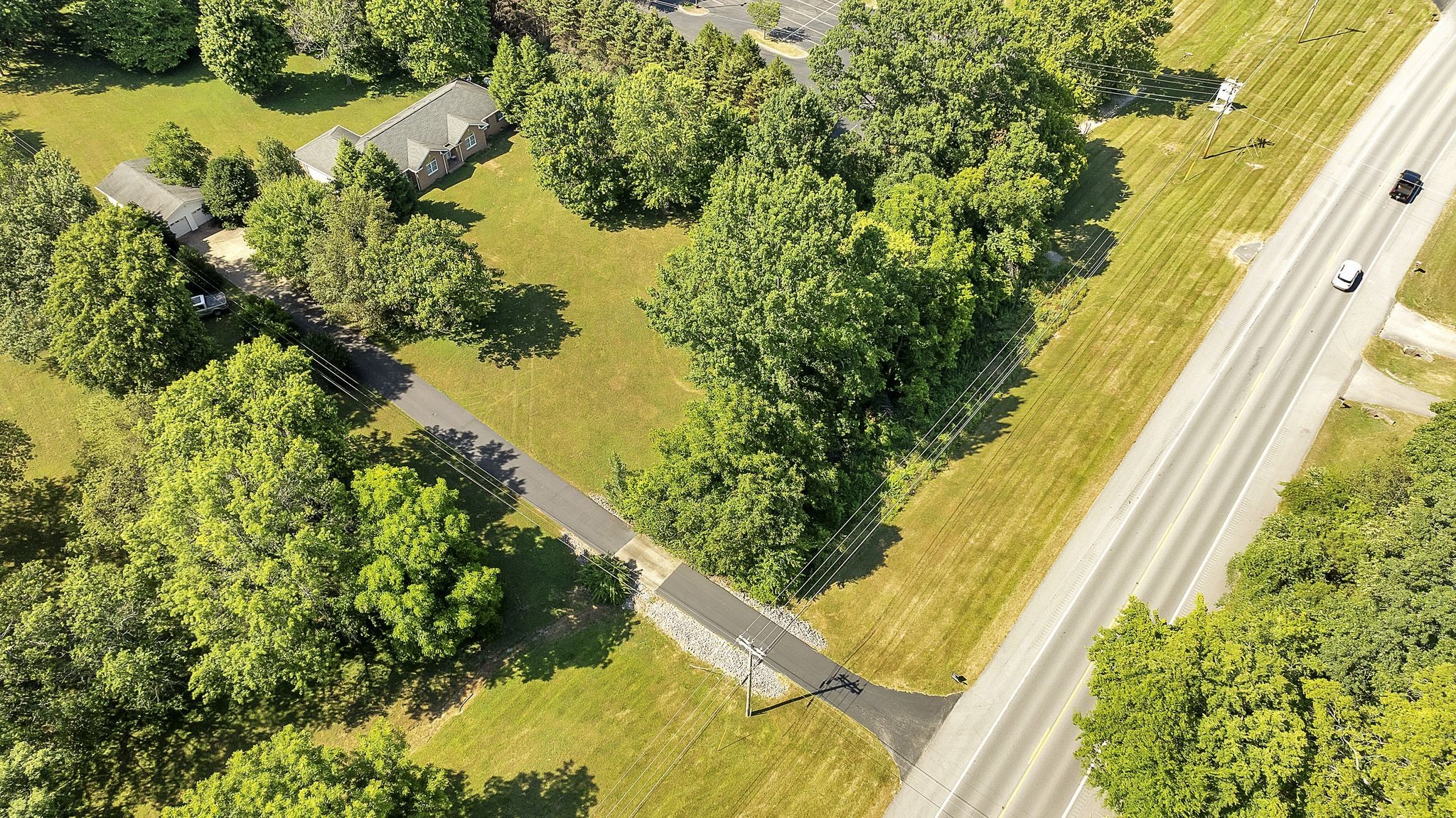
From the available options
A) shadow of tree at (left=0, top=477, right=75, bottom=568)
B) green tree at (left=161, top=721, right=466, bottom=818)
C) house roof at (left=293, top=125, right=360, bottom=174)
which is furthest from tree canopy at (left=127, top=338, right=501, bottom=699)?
house roof at (left=293, top=125, right=360, bottom=174)

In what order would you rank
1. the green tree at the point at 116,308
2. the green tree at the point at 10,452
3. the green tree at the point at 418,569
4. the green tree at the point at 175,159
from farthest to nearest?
1. the green tree at the point at 175,159
2. the green tree at the point at 116,308
3. the green tree at the point at 10,452
4. the green tree at the point at 418,569

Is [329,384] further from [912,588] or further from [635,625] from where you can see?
[912,588]

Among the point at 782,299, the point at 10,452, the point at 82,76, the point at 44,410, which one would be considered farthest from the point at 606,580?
the point at 82,76

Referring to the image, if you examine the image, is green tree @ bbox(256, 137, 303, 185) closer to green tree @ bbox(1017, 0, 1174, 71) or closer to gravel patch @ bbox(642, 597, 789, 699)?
gravel patch @ bbox(642, 597, 789, 699)

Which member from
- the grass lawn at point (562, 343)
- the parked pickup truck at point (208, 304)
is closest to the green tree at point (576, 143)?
the grass lawn at point (562, 343)

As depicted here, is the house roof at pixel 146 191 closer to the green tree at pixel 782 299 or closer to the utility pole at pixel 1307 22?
the green tree at pixel 782 299

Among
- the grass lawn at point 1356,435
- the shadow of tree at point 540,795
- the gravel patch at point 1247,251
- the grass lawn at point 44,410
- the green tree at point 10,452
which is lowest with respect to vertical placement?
the grass lawn at point 44,410

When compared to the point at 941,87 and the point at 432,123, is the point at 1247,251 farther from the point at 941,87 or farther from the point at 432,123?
the point at 432,123
